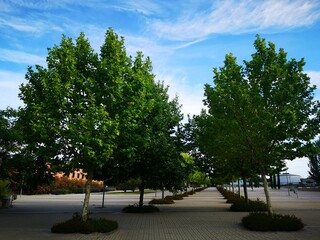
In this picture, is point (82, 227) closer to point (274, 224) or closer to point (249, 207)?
point (274, 224)

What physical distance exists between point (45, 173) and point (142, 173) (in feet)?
20.8

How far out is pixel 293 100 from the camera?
13961 mm

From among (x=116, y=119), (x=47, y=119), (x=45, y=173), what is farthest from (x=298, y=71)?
(x=45, y=173)

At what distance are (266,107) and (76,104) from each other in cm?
868

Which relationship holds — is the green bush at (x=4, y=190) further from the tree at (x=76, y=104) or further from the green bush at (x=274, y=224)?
the green bush at (x=274, y=224)

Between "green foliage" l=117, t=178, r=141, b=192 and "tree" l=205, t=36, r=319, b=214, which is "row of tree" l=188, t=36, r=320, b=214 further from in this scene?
"green foliage" l=117, t=178, r=141, b=192

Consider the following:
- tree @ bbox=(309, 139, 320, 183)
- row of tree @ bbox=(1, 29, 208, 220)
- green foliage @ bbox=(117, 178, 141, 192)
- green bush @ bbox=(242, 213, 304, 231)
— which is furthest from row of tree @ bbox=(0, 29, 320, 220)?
tree @ bbox=(309, 139, 320, 183)

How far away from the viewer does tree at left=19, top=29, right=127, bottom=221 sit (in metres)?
12.3

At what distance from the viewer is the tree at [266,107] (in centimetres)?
1373

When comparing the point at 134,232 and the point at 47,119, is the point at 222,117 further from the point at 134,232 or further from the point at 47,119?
the point at 47,119

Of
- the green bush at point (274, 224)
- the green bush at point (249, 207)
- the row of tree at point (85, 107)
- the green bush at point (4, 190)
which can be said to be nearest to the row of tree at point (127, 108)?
the row of tree at point (85, 107)

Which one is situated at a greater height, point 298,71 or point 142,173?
point 298,71

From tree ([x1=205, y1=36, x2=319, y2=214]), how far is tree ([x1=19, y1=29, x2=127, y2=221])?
17.5ft

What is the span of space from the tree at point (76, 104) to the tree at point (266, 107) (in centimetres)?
535
